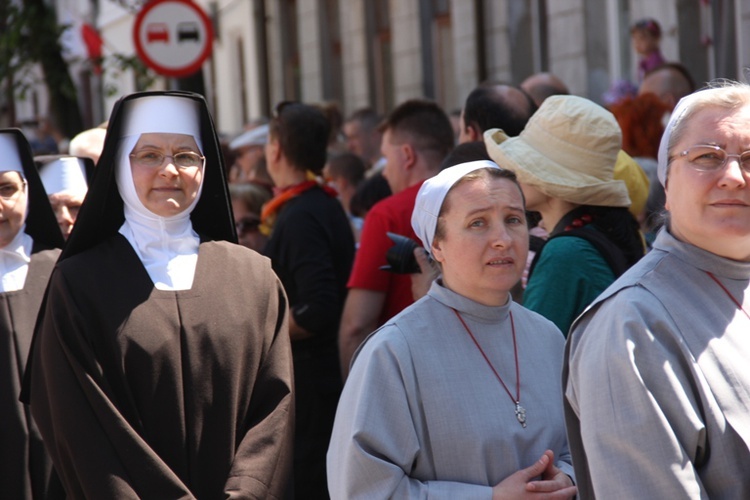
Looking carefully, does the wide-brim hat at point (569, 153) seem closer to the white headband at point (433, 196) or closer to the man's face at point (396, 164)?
the white headband at point (433, 196)

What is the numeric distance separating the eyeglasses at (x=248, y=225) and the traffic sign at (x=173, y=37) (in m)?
4.00

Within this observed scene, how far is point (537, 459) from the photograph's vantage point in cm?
387

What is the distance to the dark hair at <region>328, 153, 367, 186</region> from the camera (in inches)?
367

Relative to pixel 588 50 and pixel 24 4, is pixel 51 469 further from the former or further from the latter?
pixel 24 4

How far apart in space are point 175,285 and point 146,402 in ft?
1.38

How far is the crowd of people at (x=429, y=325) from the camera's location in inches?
125

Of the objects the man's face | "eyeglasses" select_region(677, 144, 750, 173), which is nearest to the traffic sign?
the man's face

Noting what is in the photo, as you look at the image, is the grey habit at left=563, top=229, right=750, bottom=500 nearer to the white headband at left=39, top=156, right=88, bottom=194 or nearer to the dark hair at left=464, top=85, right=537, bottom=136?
the dark hair at left=464, top=85, right=537, bottom=136

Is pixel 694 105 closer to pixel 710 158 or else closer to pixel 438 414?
pixel 710 158

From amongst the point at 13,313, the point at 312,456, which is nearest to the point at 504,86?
the point at 312,456

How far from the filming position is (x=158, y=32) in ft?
37.7

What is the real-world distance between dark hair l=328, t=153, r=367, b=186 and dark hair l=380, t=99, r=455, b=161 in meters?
2.72

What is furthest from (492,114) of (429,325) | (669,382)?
(669,382)

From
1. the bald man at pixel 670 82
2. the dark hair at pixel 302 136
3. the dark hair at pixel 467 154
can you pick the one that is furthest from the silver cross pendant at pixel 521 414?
the bald man at pixel 670 82
